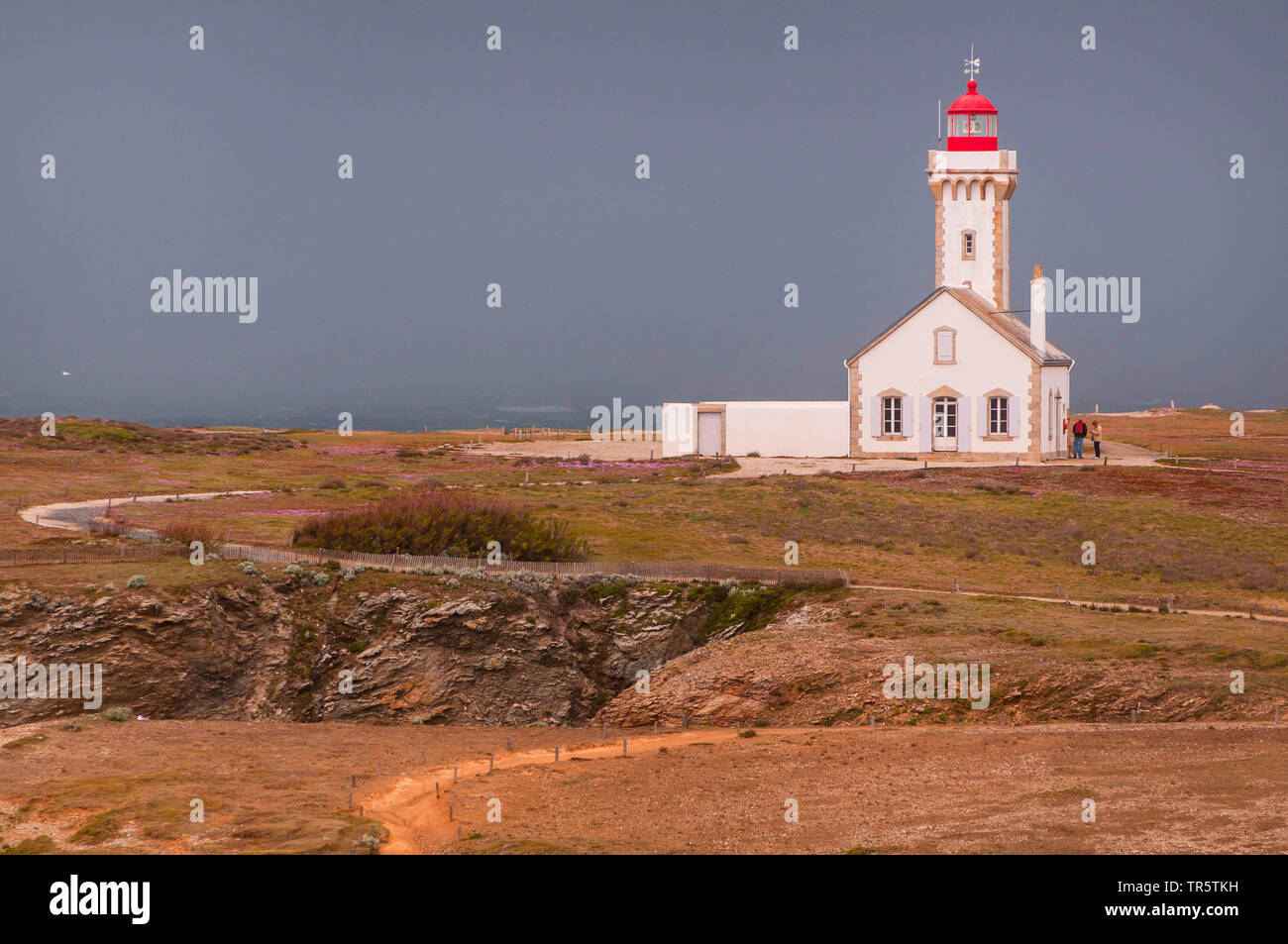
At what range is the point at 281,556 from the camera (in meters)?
29.9

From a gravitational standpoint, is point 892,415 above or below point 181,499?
above

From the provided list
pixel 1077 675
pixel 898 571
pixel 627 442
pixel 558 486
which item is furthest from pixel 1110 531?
pixel 627 442

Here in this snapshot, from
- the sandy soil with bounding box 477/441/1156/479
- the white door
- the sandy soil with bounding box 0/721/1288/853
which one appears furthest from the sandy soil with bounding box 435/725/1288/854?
the white door

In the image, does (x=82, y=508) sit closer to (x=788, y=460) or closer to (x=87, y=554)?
(x=87, y=554)

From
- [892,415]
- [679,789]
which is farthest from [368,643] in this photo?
[892,415]

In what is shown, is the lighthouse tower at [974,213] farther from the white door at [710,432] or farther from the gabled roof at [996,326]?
the white door at [710,432]

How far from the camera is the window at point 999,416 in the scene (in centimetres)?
5362

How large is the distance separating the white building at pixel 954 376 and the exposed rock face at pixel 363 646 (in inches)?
1145

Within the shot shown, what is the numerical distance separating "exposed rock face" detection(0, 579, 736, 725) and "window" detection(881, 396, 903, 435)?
1145 inches

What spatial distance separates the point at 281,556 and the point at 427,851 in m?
16.4

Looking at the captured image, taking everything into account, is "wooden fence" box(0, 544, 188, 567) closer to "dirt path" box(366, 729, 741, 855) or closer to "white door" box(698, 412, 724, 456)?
"dirt path" box(366, 729, 741, 855)

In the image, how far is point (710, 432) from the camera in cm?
5947

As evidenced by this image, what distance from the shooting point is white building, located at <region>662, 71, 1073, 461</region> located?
5353 cm

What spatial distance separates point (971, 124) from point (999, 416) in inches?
604
